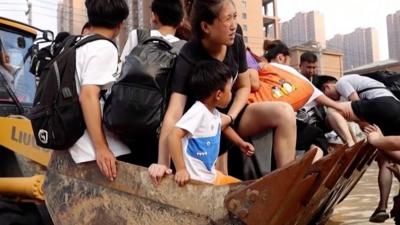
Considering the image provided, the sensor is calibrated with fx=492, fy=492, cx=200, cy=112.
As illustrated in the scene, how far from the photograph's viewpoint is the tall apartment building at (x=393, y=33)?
3409 cm

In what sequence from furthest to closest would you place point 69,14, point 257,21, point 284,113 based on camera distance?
point 257,21, point 69,14, point 284,113

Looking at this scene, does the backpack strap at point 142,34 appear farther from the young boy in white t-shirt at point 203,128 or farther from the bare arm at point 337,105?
the bare arm at point 337,105

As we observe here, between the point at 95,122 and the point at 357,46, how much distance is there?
39.8 m

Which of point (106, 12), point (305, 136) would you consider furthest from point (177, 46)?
point (305, 136)

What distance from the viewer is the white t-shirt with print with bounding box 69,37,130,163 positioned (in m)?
2.60

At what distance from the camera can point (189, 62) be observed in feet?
8.38

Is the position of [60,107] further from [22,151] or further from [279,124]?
[279,124]

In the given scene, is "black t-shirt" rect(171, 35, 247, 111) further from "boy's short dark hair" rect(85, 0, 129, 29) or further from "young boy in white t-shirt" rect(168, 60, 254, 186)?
"boy's short dark hair" rect(85, 0, 129, 29)

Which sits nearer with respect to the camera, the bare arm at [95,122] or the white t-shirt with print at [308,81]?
the bare arm at [95,122]

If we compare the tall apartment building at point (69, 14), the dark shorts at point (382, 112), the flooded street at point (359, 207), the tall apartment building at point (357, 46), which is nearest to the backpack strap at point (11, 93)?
the dark shorts at point (382, 112)

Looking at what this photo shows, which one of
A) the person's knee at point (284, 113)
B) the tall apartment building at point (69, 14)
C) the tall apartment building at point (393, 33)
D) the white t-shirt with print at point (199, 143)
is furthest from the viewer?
the tall apartment building at point (393, 33)

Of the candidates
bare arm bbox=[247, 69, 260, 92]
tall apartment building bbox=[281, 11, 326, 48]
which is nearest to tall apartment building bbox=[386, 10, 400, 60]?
tall apartment building bbox=[281, 11, 326, 48]

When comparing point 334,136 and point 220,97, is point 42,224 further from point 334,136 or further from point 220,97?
point 334,136

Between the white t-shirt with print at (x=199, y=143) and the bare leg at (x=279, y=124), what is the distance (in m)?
0.40
